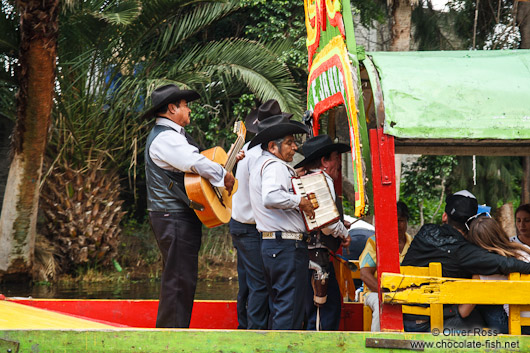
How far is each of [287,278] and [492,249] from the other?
133 cm

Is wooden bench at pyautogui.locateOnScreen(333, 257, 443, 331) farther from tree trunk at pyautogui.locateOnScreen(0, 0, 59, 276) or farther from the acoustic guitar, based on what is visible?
tree trunk at pyautogui.locateOnScreen(0, 0, 59, 276)

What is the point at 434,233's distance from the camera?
181 inches

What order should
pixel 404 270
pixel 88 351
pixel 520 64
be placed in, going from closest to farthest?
pixel 88 351, pixel 404 270, pixel 520 64

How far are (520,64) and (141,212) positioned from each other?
10.9 metres

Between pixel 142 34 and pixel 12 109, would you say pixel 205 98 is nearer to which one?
pixel 142 34

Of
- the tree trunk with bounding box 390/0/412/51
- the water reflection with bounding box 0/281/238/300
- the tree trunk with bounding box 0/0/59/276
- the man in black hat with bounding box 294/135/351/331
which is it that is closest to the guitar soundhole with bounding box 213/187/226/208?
the man in black hat with bounding box 294/135/351/331

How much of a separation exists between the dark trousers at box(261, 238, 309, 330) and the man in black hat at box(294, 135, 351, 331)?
0.30 m

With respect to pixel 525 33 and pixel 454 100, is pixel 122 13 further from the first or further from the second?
pixel 454 100

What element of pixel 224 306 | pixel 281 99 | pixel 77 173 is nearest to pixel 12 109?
pixel 77 173

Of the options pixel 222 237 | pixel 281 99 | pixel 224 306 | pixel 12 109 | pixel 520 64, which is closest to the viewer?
pixel 520 64

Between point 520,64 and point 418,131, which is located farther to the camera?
point 520,64

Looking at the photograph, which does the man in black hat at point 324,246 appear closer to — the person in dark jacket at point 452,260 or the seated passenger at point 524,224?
the person in dark jacket at point 452,260

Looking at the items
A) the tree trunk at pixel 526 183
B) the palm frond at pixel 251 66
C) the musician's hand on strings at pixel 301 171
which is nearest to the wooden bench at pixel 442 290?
the musician's hand on strings at pixel 301 171

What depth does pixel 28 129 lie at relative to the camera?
10758 millimetres
